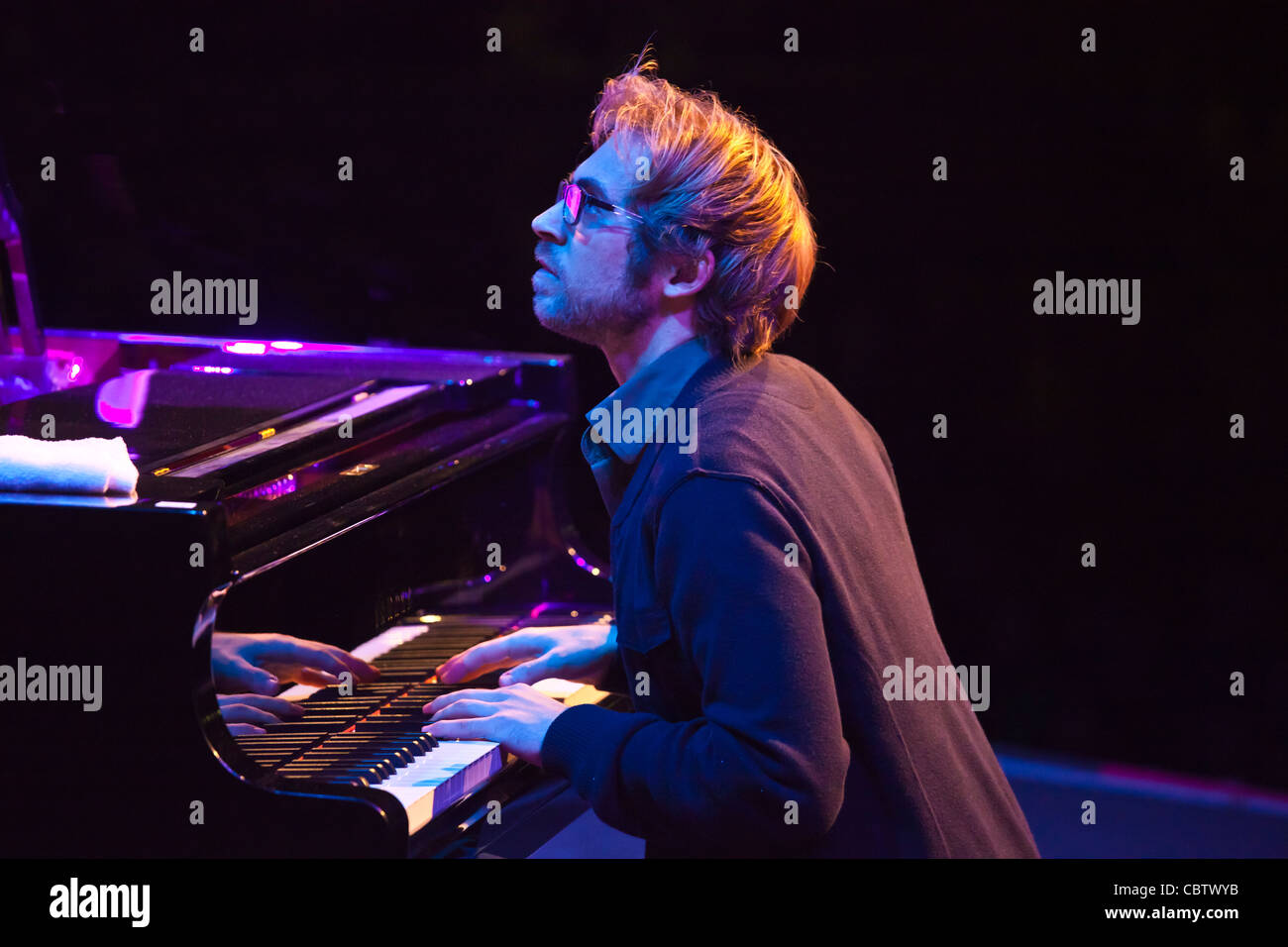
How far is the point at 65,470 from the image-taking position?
5.50 feet

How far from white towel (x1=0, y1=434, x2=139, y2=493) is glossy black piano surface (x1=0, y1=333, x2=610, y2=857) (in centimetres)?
2

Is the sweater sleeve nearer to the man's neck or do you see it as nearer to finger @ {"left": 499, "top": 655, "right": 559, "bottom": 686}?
the man's neck

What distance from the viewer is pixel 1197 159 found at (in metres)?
3.51

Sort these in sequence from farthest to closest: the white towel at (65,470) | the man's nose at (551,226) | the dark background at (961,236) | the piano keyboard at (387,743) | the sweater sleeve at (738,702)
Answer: the dark background at (961,236)
the man's nose at (551,226)
the piano keyboard at (387,743)
the white towel at (65,470)
the sweater sleeve at (738,702)

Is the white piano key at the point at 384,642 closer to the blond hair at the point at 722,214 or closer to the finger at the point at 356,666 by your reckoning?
the finger at the point at 356,666

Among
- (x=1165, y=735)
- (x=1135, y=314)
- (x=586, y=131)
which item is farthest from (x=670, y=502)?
(x=1165, y=735)

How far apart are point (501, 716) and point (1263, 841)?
2.66 metres

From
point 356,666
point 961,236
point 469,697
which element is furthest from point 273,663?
point 961,236

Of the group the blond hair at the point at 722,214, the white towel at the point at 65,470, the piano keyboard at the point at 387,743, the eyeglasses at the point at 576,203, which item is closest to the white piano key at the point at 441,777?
the piano keyboard at the point at 387,743

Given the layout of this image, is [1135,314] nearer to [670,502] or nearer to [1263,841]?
[1263,841]

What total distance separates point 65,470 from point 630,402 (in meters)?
0.72

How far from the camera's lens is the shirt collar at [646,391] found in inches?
73.2

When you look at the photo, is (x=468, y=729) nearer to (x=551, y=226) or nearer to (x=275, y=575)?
(x=275, y=575)

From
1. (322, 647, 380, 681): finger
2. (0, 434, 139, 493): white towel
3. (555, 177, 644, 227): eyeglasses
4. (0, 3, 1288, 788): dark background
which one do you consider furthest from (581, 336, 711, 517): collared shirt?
(0, 3, 1288, 788): dark background
